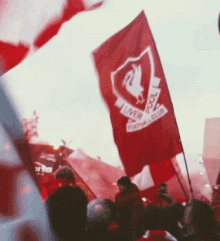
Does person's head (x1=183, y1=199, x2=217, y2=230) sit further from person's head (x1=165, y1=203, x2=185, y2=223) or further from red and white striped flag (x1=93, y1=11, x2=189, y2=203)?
red and white striped flag (x1=93, y1=11, x2=189, y2=203)

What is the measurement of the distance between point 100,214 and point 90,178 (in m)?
3.24

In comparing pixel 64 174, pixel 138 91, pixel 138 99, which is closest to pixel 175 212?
pixel 64 174

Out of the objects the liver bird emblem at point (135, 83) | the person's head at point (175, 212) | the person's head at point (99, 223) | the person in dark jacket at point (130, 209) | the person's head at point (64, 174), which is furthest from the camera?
the liver bird emblem at point (135, 83)

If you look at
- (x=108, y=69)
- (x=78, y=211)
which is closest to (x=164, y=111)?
(x=108, y=69)

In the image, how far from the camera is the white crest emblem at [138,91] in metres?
4.45

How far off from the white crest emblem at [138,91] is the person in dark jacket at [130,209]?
51.8 inches

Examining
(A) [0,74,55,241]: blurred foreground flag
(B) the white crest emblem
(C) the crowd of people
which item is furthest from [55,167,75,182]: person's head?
(B) the white crest emblem

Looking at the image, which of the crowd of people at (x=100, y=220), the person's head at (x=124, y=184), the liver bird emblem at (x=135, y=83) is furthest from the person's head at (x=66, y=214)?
the liver bird emblem at (x=135, y=83)

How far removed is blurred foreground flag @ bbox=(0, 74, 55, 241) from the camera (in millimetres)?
2139

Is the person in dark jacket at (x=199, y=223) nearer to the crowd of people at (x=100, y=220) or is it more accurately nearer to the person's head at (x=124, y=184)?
the crowd of people at (x=100, y=220)

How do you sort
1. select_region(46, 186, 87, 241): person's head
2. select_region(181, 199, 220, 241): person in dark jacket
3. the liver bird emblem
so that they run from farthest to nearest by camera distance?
the liver bird emblem → select_region(46, 186, 87, 241): person's head → select_region(181, 199, 220, 241): person in dark jacket

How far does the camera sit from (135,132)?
4406 mm

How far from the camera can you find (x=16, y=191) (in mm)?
3078

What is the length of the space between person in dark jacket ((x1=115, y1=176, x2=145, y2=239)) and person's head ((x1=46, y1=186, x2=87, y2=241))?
1.06 meters
